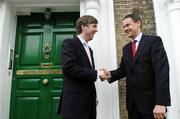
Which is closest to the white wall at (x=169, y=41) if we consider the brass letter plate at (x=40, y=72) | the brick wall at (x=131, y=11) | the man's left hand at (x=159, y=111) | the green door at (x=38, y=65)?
the brick wall at (x=131, y=11)

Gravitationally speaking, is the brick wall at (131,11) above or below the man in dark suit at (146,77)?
above

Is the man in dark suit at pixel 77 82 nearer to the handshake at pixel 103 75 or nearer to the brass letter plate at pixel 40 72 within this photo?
the handshake at pixel 103 75

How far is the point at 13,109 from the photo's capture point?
181 inches

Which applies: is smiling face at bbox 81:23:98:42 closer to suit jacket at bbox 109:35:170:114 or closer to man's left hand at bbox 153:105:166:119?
suit jacket at bbox 109:35:170:114

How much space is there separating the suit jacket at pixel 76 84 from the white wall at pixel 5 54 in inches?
72.2

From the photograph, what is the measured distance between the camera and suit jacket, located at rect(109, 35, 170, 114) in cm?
278

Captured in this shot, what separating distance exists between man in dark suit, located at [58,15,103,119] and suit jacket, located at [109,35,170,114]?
17.5 inches

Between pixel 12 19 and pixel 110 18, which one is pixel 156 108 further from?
pixel 12 19

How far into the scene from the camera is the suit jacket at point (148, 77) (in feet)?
9.12

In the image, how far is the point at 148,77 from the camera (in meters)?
2.97

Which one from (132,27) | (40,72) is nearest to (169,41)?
(132,27)

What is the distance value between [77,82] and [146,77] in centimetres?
81

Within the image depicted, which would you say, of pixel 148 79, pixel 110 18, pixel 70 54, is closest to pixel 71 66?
pixel 70 54

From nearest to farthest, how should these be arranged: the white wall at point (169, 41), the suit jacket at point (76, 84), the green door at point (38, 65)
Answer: the suit jacket at point (76, 84) → the white wall at point (169, 41) → the green door at point (38, 65)
